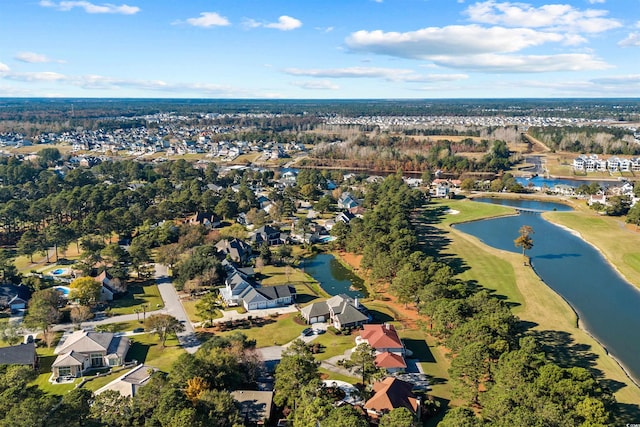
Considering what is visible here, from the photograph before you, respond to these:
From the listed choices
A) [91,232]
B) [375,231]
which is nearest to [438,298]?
[375,231]

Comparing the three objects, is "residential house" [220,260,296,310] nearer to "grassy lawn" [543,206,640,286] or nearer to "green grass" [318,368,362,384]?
"green grass" [318,368,362,384]

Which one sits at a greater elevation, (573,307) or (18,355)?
(573,307)

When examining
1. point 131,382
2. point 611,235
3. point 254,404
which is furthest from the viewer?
point 611,235

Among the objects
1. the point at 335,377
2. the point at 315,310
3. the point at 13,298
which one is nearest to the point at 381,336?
the point at 335,377

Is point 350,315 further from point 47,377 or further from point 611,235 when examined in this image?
point 611,235

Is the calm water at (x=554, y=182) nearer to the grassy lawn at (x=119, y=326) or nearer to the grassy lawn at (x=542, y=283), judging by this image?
the grassy lawn at (x=542, y=283)

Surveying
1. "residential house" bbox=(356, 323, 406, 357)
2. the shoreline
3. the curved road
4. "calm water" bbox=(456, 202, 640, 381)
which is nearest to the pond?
the shoreline

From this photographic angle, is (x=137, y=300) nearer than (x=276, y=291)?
No
